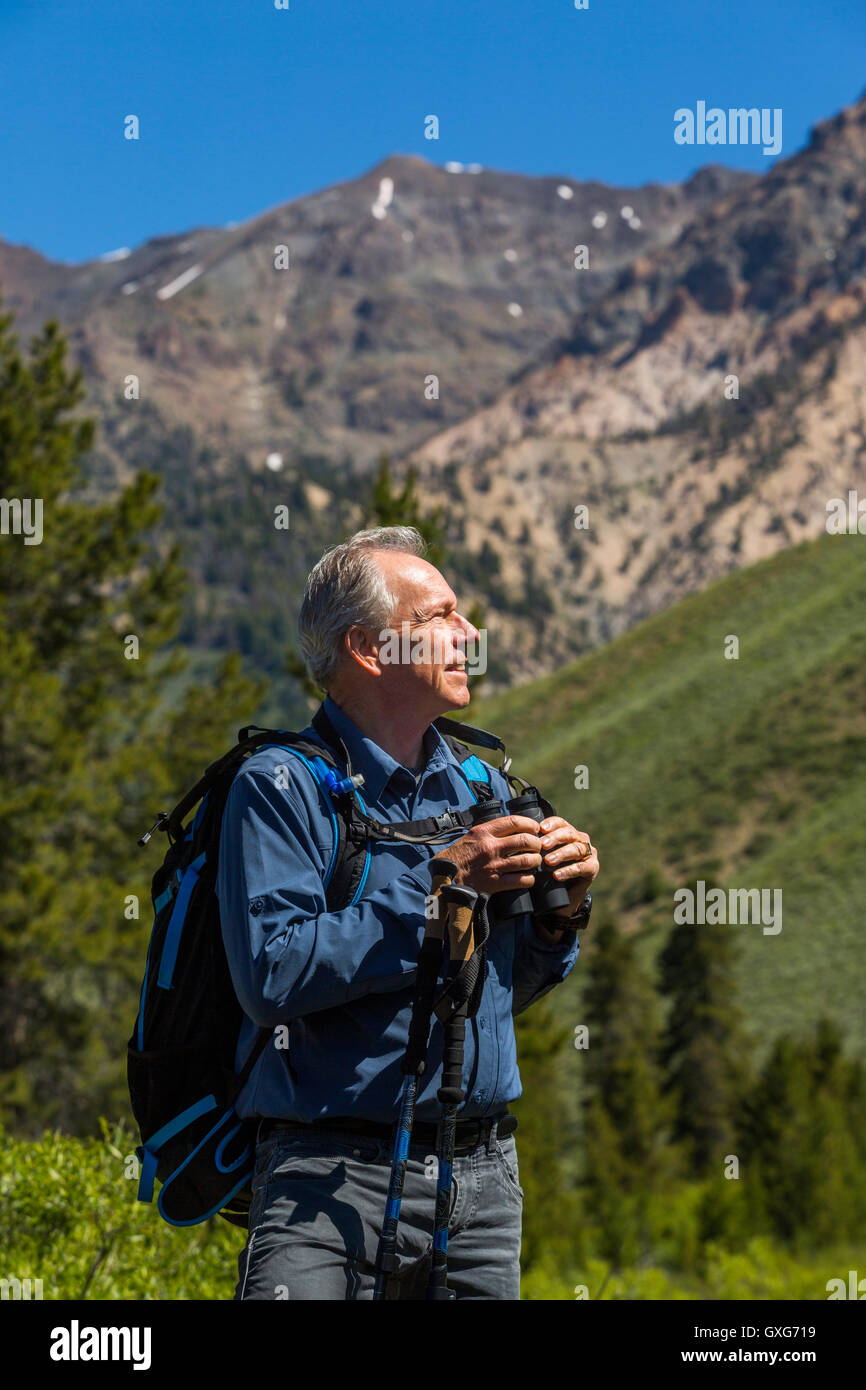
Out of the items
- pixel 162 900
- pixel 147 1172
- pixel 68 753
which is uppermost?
pixel 68 753

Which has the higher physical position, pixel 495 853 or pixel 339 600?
pixel 339 600

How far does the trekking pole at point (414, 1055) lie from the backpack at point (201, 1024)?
9.3 inches

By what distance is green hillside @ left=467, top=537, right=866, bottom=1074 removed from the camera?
74.6 metres

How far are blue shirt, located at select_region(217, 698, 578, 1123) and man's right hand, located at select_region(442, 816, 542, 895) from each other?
125 mm

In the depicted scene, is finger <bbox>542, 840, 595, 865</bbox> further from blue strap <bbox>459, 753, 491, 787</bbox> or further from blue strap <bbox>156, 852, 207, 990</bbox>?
blue strap <bbox>156, 852, 207, 990</bbox>

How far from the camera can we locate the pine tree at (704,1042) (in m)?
55.0

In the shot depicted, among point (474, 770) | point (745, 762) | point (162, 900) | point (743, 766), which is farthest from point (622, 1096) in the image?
point (162, 900)

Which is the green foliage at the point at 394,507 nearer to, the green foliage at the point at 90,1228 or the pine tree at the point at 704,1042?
the green foliage at the point at 90,1228

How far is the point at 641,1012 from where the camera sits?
2426 inches

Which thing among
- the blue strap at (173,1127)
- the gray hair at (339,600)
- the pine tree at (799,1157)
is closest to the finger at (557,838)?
the gray hair at (339,600)

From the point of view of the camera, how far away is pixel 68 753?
25.9m

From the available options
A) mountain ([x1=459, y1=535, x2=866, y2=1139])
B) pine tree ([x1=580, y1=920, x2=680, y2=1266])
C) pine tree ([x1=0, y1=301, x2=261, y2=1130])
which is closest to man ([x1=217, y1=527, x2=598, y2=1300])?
pine tree ([x1=0, y1=301, x2=261, y2=1130])

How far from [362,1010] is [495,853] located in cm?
50

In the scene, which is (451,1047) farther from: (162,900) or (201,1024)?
(162,900)
